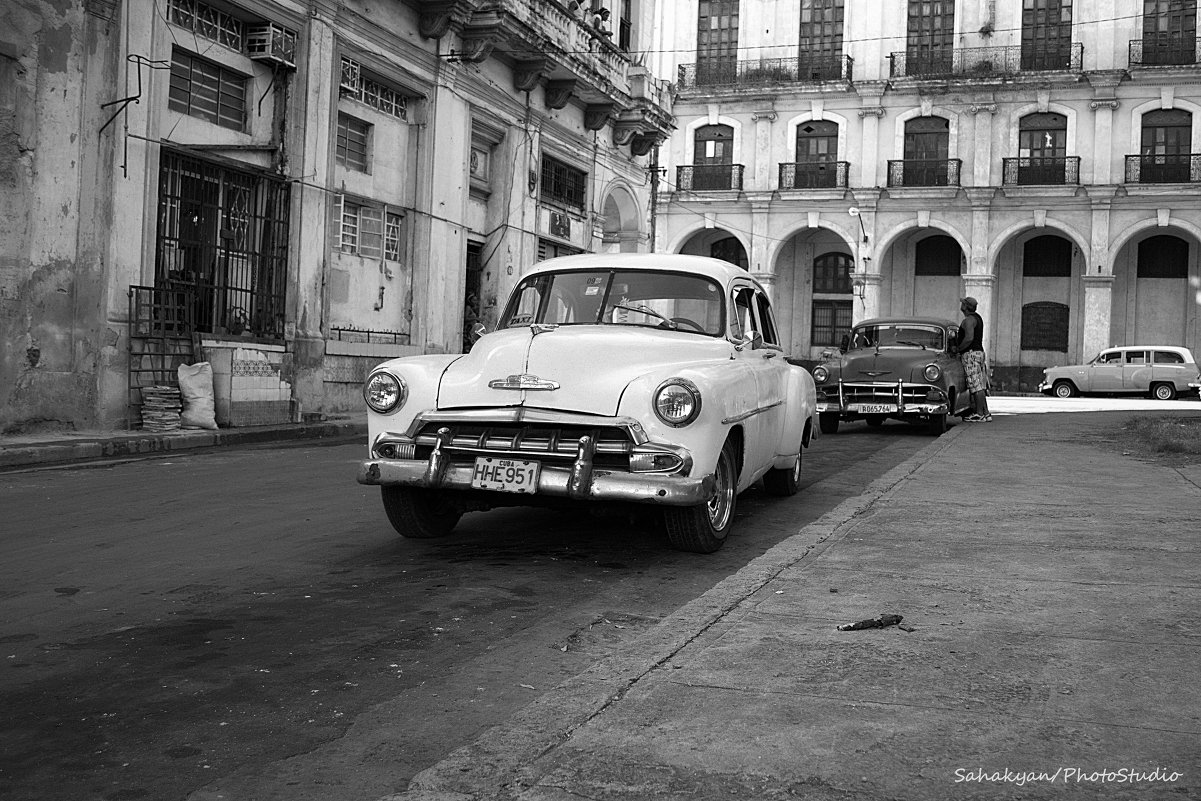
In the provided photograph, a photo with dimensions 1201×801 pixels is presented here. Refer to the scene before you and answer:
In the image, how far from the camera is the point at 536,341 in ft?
20.6

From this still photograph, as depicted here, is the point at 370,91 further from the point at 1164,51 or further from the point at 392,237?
the point at 1164,51

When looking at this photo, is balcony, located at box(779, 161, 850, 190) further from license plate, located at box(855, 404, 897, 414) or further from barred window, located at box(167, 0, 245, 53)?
barred window, located at box(167, 0, 245, 53)

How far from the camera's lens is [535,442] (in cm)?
580

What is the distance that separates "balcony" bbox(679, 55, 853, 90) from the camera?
42.5 metres

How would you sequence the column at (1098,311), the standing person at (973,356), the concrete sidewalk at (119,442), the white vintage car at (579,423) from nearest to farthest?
the white vintage car at (579,423), the concrete sidewalk at (119,442), the standing person at (973,356), the column at (1098,311)

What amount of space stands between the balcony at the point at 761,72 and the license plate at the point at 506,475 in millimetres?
38711

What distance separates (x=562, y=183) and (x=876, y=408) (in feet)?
36.9

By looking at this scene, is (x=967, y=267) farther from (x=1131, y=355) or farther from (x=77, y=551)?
(x=77, y=551)

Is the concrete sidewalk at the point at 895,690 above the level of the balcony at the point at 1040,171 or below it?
below

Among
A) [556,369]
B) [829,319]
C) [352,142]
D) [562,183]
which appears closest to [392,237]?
[352,142]

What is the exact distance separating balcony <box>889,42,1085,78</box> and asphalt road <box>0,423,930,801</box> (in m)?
36.1

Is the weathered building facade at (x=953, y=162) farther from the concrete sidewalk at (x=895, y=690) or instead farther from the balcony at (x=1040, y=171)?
the concrete sidewalk at (x=895, y=690)

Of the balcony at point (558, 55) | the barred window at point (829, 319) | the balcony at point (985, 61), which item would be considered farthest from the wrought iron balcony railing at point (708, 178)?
the balcony at point (558, 55)

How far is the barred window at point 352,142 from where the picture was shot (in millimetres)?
17375
